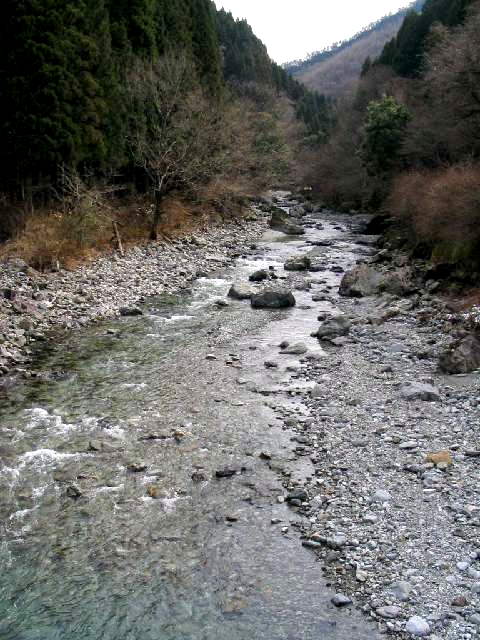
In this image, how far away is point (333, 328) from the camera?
16172mm

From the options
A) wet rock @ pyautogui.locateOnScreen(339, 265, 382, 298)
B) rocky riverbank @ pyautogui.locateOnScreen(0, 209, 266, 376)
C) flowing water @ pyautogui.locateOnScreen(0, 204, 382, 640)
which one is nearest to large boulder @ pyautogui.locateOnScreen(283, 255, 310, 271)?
rocky riverbank @ pyautogui.locateOnScreen(0, 209, 266, 376)

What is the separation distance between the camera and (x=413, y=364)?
1328cm

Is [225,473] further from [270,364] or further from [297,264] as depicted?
[297,264]

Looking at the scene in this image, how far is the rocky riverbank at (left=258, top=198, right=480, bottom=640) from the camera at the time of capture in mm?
6582

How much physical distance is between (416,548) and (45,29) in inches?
915

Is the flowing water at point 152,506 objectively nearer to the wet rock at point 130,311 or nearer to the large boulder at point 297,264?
the wet rock at point 130,311

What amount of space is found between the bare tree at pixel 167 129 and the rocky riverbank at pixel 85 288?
3.26 meters

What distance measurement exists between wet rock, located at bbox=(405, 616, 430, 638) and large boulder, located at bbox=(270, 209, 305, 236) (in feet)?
103

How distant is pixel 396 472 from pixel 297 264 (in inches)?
686

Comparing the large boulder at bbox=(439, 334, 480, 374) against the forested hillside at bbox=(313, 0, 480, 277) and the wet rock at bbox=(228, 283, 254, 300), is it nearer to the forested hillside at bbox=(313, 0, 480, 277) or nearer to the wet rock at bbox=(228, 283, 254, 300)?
the forested hillside at bbox=(313, 0, 480, 277)

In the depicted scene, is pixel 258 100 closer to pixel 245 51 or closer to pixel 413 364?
pixel 245 51

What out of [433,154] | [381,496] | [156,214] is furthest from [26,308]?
[433,154]

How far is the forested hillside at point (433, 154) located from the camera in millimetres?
20064

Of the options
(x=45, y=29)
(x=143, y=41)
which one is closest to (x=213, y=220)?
(x=143, y=41)
